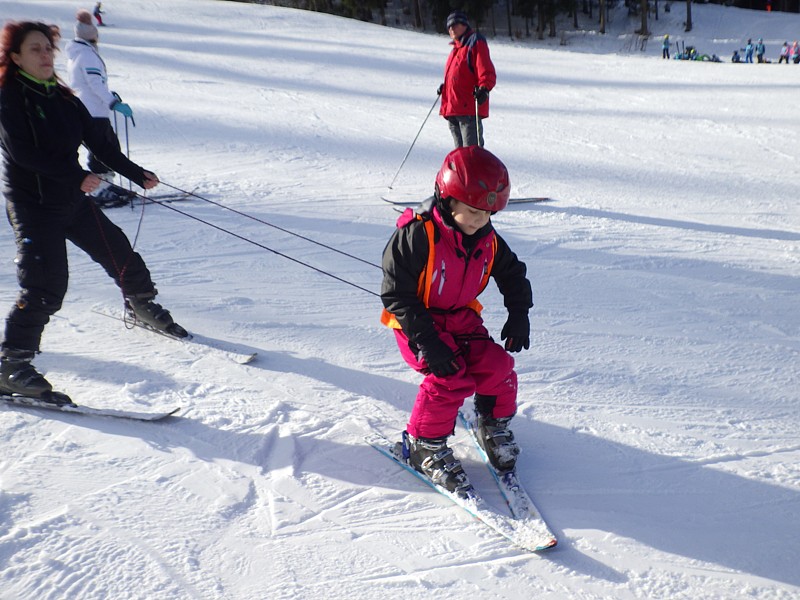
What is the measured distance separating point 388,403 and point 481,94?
3766 millimetres

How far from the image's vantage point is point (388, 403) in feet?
11.0

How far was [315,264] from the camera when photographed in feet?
17.2

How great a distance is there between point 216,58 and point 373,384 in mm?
15125

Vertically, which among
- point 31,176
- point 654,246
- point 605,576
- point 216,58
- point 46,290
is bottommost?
point 605,576

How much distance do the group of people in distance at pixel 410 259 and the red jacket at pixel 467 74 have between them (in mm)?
3635

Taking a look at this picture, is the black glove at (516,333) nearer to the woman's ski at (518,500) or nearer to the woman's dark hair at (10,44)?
the woman's ski at (518,500)

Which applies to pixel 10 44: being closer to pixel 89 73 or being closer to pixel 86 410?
pixel 86 410

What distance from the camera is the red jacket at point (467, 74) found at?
6.26 m

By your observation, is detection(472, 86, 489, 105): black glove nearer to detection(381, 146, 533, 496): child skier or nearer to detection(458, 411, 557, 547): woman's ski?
detection(381, 146, 533, 496): child skier

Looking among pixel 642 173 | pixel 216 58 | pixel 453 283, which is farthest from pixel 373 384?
pixel 216 58

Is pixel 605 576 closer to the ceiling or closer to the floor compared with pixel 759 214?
closer to the floor

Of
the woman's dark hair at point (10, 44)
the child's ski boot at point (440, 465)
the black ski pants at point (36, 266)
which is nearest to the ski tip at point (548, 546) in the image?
the child's ski boot at point (440, 465)

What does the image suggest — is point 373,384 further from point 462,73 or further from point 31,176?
point 462,73

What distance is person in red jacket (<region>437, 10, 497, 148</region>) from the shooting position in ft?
20.5
